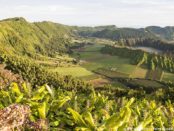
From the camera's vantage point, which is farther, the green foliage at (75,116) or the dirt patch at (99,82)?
the dirt patch at (99,82)

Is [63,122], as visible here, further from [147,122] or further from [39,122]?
[147,122]

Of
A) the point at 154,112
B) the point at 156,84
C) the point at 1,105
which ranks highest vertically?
the point at 1,105

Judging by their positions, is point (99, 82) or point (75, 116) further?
point (99, 82)

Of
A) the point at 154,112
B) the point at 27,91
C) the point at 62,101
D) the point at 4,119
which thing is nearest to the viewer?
the point at 4,119

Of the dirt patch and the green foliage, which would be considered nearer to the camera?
the green foliage

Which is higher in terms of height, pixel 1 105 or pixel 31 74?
pixel 1 105

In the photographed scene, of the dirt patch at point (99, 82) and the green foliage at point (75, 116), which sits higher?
the green foliage at point (75, 116)

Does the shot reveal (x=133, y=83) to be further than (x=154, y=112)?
Yes

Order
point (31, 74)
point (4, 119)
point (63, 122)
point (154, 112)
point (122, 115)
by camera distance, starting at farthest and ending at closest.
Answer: point (31, 74) < point (154, 112) < point (63, 122) < point (122, 115) < point (4, 119)

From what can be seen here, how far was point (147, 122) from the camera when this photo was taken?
12047 mm

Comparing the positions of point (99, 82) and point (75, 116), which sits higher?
point (75, 116)

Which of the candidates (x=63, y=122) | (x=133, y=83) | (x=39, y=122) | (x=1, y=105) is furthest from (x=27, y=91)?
(x=133, y=83)

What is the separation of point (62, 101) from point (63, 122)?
51.9 inches

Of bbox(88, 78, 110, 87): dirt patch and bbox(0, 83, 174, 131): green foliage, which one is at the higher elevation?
bbox(0, 83, 174, 131): green foliage
